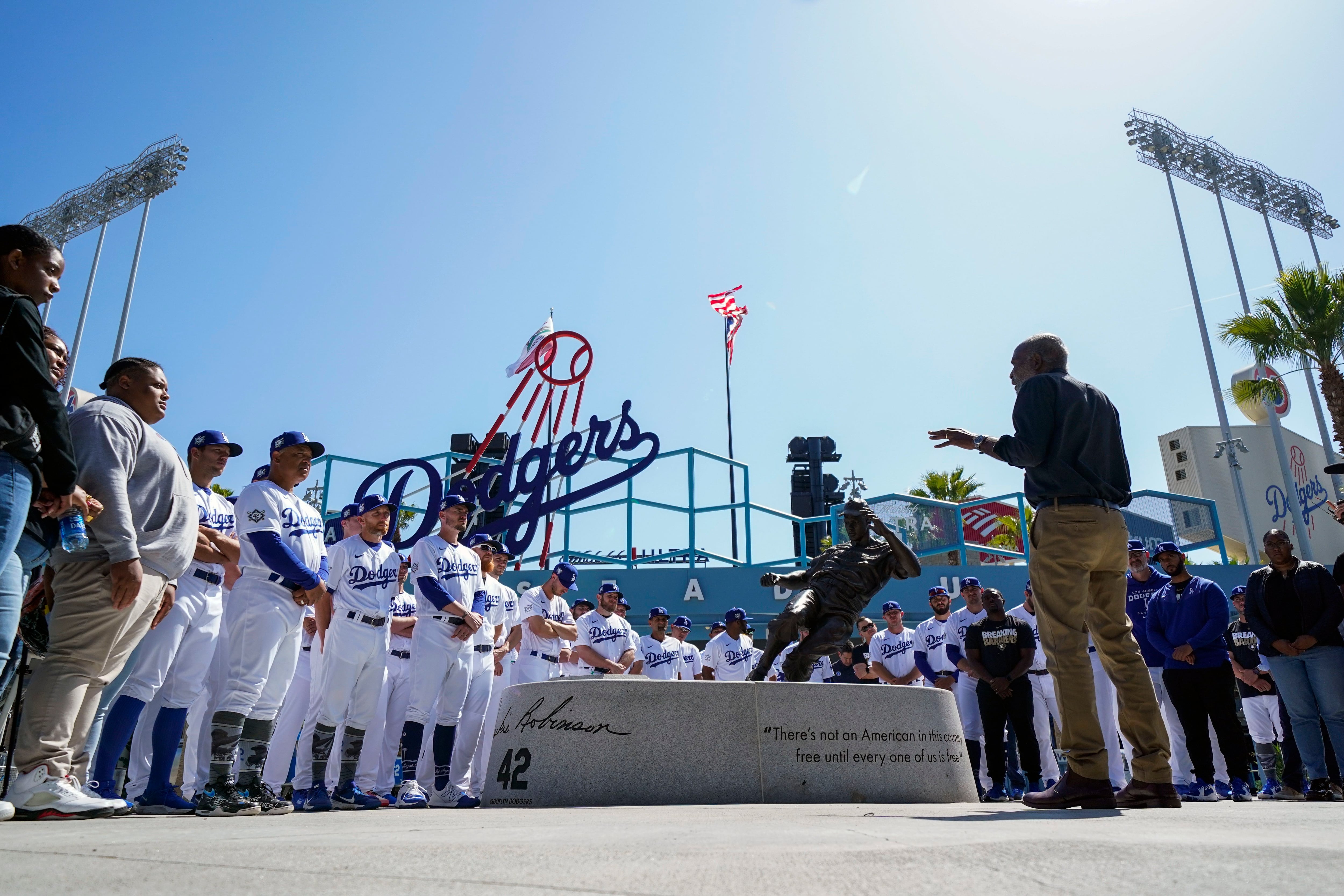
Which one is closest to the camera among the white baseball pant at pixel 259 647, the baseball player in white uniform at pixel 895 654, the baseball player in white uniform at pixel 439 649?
the white baseball pant at pixel 259 647

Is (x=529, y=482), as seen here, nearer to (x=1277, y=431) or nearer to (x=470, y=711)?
(x=470, y=711)

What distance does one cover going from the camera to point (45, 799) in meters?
3.09

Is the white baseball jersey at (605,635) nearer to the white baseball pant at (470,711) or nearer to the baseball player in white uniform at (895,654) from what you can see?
the white baseball pant at (470,711)

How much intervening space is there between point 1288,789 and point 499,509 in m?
14.7

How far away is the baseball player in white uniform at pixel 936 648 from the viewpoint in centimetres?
904

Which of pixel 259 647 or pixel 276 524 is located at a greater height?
pixel 276 524

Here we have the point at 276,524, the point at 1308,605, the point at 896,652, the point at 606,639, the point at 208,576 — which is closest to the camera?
the point at 276,524

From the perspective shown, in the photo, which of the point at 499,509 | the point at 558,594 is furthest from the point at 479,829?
the point at 499,509

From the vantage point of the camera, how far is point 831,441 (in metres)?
28.7

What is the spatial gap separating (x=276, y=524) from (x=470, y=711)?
2686mm

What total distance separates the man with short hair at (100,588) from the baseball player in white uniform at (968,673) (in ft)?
22.6

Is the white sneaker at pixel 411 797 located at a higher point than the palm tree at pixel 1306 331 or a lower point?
lower

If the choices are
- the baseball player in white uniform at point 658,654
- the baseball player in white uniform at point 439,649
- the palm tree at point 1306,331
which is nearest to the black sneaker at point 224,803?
the baseball player in white uniform at point 439,649

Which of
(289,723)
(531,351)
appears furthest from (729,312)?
(289,723)
